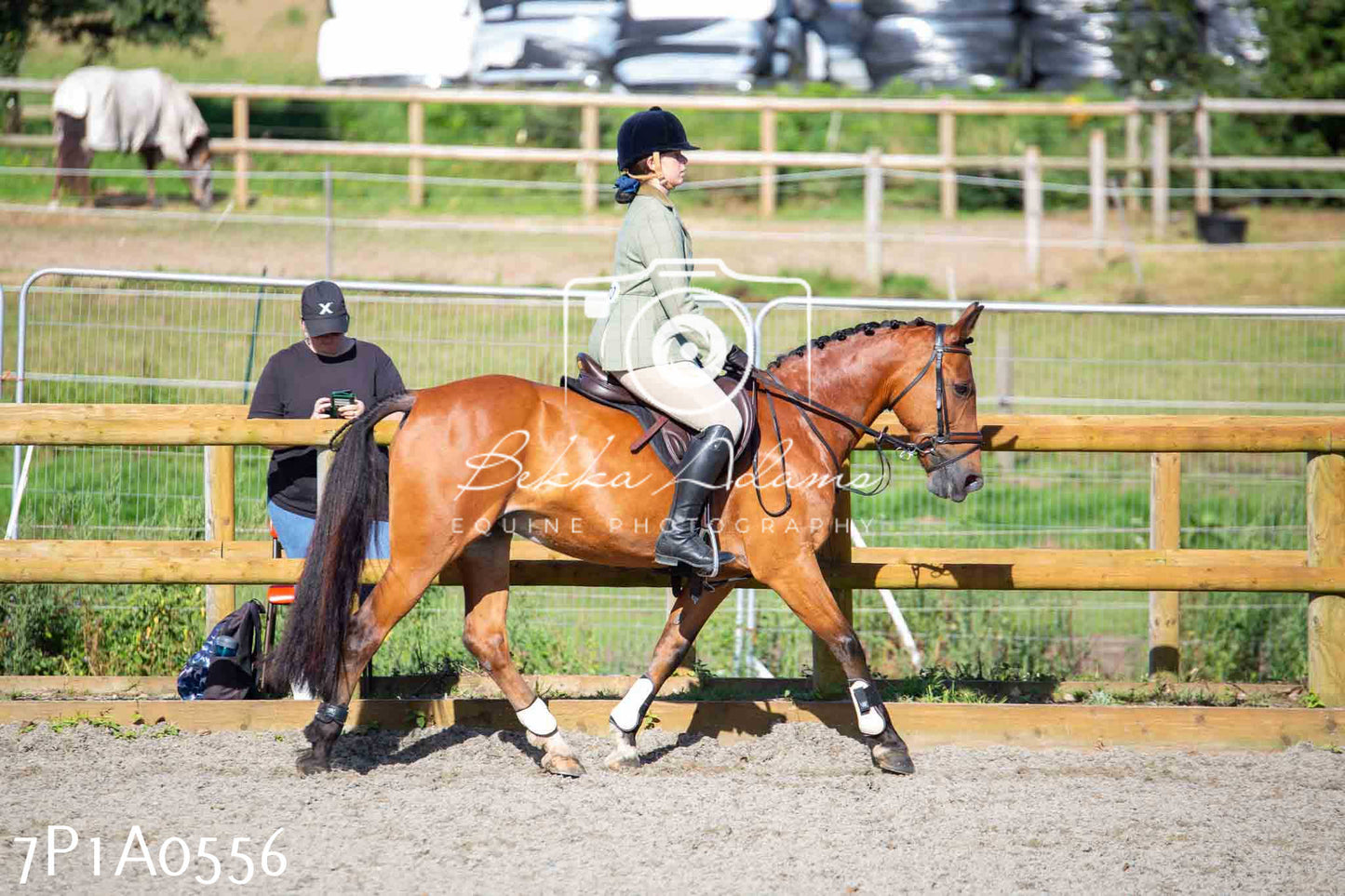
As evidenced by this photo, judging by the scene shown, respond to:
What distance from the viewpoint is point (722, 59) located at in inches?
789

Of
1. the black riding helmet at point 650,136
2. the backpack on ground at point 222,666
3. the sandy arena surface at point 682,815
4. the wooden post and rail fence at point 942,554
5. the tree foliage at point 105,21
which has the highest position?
the tree foliage at point 105,21

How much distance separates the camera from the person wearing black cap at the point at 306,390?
589cm

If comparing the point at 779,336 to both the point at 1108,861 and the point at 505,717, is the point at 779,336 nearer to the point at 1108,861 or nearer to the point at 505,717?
the point at 505,717

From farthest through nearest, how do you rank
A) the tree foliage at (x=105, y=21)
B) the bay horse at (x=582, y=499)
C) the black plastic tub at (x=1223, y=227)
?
the tree foliage at (x=105, y=21)
the black plastic tub at (x=1223, y=227)
the bay horse at (x=582, y=499)

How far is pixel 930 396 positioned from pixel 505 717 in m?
2.31

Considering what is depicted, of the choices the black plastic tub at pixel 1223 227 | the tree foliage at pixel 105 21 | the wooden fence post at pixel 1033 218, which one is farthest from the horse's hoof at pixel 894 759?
the tree foliage at pixel 105 21

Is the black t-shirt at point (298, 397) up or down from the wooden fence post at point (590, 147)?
down

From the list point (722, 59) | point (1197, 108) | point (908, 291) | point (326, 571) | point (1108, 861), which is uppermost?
point (722, 59)

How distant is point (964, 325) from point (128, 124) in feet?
39.9

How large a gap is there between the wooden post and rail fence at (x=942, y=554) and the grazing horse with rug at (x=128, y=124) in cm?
932

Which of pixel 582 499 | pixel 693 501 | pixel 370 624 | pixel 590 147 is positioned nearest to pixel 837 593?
pixel 693 501

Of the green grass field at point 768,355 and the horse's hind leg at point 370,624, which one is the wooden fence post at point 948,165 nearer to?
the green grass field at point 768,355

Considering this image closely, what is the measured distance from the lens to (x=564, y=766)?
5.16 metres

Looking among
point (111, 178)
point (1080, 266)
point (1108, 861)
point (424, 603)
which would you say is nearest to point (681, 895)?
point (1108, 861)
